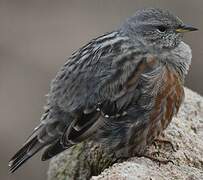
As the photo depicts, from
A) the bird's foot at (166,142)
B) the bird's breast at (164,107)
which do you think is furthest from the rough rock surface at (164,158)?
the bird's breast at (164,107)

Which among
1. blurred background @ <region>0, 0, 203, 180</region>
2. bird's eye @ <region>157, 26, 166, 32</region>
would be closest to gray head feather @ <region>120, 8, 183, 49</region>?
bird's eye @ <region>157, 26, 166, 32</region>

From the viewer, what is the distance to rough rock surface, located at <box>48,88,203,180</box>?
631cm

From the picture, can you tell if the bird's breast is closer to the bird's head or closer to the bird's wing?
the bird's wing

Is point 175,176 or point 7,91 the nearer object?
point 175,176

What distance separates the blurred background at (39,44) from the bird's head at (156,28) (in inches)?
158

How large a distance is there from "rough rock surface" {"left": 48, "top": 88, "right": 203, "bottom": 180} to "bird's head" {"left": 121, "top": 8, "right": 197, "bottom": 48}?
68cm

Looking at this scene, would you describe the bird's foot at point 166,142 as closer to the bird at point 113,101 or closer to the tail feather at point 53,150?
the bird at point 113,101

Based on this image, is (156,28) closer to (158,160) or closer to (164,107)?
(164,107)

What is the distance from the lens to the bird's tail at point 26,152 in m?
7.04

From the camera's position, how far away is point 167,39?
7.41m

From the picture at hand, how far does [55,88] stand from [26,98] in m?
4.88

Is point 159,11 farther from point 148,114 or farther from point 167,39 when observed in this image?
point 148,114

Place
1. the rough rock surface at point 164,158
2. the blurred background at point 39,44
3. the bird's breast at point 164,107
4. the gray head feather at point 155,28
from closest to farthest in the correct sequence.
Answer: the rough rock surface at point 164,158, the bird's breast at point 164,107, the gray head feather at point 155,28, the blurred background at point 39,44

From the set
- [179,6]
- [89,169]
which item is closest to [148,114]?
[89,169]
